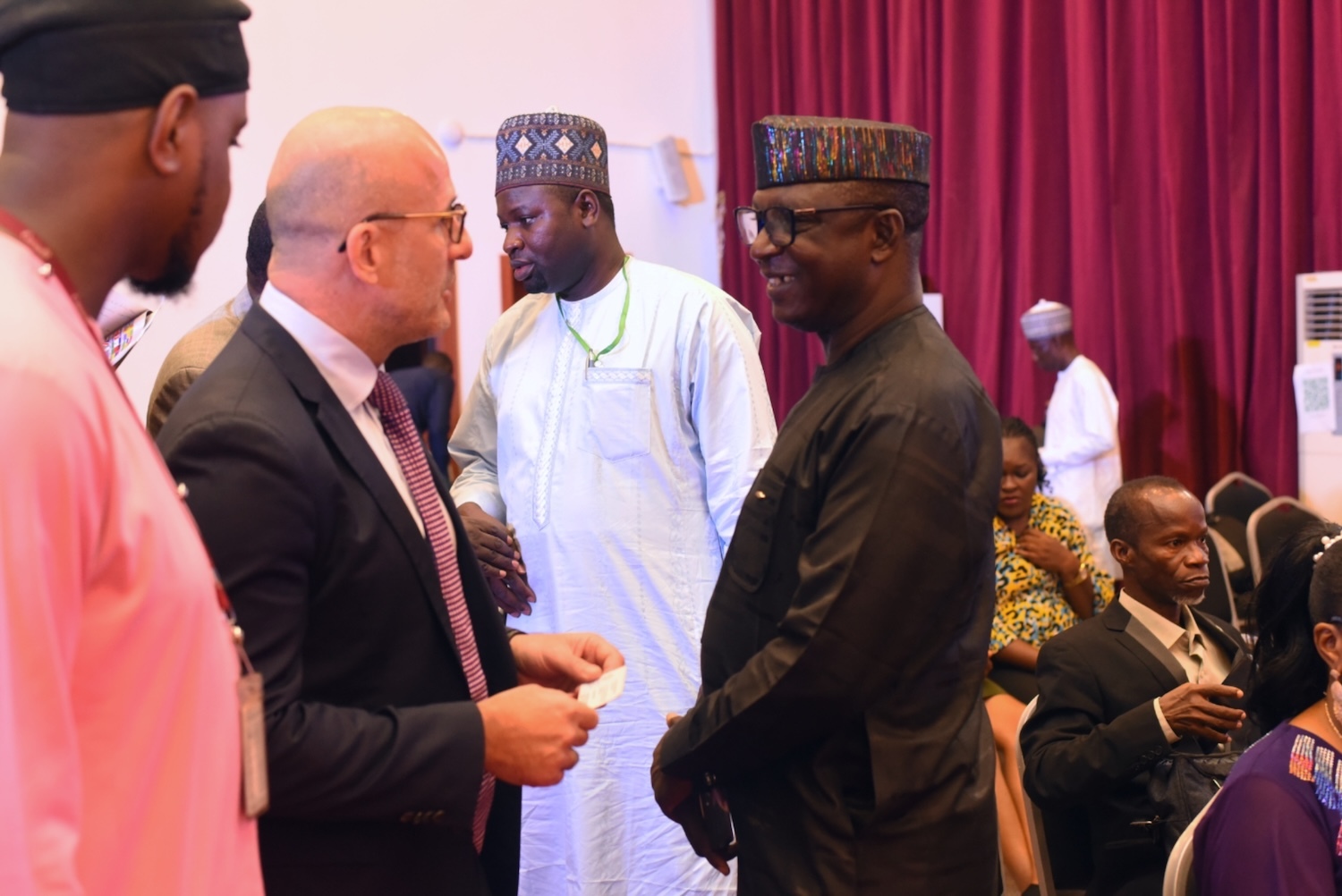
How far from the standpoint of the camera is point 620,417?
2924 millimetres

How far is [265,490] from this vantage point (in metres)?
1.29

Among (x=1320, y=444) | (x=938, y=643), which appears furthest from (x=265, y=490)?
(x=1320, y=444)

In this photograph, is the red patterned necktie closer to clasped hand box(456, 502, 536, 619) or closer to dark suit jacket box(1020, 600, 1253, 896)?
clasped hand box(456, 502, 536, 619)

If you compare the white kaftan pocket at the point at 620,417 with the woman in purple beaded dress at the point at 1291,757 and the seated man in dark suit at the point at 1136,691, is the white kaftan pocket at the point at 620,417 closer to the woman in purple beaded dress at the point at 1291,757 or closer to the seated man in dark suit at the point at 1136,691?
the seated man in dark suit at the point at 1136,691

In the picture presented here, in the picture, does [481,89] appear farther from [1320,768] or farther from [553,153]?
[1320,768]

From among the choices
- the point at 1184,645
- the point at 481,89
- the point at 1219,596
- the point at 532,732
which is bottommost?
the point at 1219,596

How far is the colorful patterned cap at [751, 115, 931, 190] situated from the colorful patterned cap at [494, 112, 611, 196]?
1.14 metres

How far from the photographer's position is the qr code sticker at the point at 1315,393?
534 centimetres

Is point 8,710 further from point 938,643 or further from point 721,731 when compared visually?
point 938,643

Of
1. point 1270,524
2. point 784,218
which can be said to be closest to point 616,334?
point 784,218

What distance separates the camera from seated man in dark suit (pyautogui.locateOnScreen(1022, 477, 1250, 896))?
236 cm

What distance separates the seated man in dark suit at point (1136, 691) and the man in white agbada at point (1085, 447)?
107 inches

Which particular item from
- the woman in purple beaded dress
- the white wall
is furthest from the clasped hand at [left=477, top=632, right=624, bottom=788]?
the white wall

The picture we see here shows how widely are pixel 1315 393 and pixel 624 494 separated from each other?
3711 millimetres
